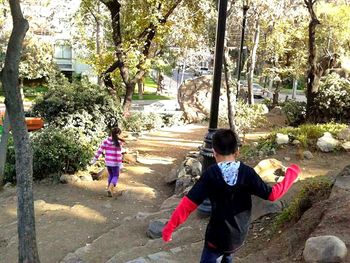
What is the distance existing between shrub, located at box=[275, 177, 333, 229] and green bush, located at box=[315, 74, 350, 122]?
7760 mm

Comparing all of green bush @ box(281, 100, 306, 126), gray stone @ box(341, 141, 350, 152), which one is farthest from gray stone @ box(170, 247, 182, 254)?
green bush @ box(281, 100, 306, 126)

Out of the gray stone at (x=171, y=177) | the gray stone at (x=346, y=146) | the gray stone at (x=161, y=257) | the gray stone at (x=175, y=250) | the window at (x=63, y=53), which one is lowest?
the gray stone at (x=171, y=177)

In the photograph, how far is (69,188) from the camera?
930 cm

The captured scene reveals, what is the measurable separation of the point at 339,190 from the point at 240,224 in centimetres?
210

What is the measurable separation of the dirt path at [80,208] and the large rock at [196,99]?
942 cm

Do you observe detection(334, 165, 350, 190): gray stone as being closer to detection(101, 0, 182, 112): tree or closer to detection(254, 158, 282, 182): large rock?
detection(254, 158, 282, 182): large rock

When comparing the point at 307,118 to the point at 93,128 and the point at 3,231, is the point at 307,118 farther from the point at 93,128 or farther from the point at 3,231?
the point at 3,231

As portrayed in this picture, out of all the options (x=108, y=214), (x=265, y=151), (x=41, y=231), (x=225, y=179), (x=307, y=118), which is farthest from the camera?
(x=307, y=118)

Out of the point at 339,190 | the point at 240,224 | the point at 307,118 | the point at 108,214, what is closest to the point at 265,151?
the point at 108,214

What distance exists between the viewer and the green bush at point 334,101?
12.2 meters

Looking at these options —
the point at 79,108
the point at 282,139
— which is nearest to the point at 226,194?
the point at 282,139

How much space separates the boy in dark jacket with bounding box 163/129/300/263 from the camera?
3000mm

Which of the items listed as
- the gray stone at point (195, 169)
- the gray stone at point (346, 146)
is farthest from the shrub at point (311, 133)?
the gray stone at point (195, 169)

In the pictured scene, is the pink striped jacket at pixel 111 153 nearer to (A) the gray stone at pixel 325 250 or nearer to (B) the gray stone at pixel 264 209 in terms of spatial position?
(B) the gray stone at pixel 264 209
